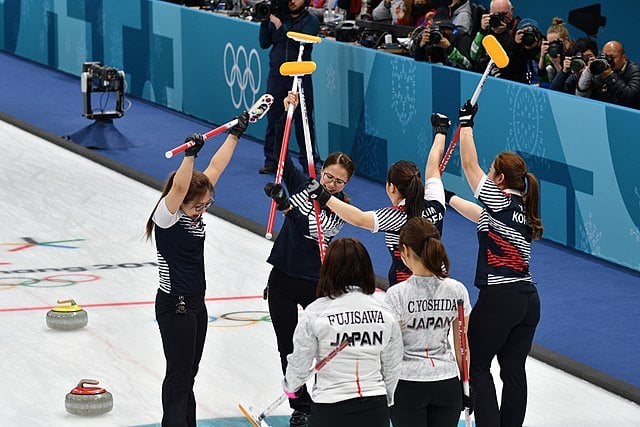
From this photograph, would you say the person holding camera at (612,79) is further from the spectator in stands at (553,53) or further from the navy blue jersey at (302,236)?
the navy blue jersey at (302,236)

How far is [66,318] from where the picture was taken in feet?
31.8

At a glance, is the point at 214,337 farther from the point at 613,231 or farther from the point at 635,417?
the point at 613,231

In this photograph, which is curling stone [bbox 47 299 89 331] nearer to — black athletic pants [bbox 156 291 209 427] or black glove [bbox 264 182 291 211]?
black athletic pants [bbox 156 291 209 427]

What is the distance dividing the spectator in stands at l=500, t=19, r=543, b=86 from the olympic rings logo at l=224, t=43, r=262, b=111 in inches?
150

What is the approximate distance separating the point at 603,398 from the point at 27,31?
15.0 m

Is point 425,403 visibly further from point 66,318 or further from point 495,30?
point 495,30

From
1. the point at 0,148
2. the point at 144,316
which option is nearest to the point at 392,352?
the point at 144,316

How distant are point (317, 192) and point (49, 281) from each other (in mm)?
4438

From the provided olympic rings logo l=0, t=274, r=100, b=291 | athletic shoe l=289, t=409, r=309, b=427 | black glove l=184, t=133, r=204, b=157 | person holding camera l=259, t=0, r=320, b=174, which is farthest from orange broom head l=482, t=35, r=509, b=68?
person holding camera l=259, t=0, r=320, b=174

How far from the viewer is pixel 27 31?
2164 centimetres

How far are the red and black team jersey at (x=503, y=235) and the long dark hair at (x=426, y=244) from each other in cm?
90

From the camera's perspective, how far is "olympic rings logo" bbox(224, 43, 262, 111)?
53.3ft

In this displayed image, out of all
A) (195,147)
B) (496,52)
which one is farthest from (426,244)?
(496,52)

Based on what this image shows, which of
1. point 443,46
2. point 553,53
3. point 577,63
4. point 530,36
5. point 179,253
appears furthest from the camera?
point 443,46
